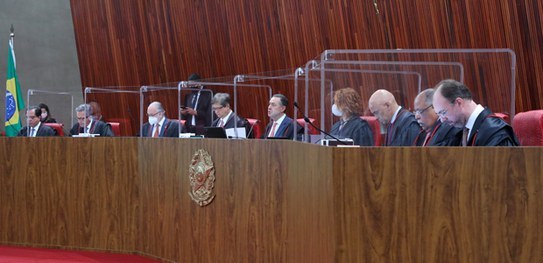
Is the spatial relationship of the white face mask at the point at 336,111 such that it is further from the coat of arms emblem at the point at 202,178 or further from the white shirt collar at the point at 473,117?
the coat of arms emblem at the point at 202,178

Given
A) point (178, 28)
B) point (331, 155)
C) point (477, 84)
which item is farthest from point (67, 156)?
point (178, 28)

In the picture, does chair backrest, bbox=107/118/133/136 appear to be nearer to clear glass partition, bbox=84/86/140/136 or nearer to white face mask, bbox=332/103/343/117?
clear glass partition, bbox=84/86/140/136

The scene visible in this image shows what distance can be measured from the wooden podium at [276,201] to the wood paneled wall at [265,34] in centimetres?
136

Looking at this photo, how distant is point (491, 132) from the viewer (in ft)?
10.2

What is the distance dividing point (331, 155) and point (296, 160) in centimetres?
84

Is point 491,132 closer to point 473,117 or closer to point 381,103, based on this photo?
point 473,117

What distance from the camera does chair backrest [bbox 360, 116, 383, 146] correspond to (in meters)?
3.20

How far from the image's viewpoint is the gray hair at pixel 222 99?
6.48m

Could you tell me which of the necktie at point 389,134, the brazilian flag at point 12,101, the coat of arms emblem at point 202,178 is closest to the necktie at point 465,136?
the necktie at point 389,134

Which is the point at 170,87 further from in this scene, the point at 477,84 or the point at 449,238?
the point at 449,238

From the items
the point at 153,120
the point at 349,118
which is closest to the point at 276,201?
the point at 349,118

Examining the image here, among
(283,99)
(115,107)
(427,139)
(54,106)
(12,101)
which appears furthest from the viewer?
(54,106)

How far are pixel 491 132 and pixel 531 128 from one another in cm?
51

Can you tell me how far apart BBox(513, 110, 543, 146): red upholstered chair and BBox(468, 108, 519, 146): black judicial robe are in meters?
0.38
